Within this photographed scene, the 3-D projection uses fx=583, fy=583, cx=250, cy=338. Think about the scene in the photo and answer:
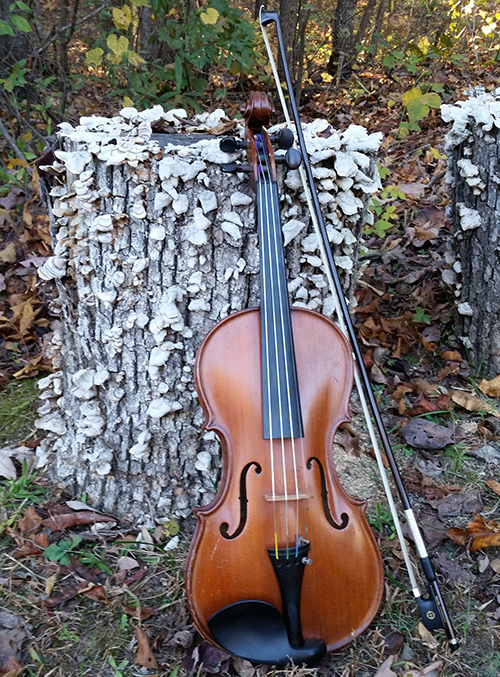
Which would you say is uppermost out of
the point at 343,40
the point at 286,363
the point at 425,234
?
the point at 343,40

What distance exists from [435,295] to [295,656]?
201cm

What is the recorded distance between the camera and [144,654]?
1.53 metres

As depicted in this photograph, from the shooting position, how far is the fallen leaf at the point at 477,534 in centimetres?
179

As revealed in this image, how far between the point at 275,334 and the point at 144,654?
35.8 inches

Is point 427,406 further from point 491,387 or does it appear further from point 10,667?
point 10,667

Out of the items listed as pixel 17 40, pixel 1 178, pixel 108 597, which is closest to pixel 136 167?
pixel 108 597

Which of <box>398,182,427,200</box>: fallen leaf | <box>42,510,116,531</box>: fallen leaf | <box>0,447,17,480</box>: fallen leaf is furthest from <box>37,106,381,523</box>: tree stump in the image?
<box>398,182,427,200</box>: fallen leaf

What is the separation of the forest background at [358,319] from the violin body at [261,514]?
19 centimetres

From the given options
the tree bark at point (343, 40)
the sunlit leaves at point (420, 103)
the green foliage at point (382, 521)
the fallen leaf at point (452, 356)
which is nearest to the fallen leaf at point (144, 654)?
the green foliage at point (382, 521)

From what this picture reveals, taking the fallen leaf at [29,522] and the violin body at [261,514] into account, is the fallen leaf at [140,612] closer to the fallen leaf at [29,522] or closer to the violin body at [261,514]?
the violin body at [261,514]

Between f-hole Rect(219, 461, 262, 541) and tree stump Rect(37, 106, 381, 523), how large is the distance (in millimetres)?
477

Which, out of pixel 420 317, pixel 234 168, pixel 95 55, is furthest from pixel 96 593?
pixel 95 55

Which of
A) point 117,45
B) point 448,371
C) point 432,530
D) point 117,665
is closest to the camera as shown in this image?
point 117,665

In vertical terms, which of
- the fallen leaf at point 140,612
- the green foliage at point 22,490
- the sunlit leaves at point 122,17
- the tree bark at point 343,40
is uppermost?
the tree bark at point 343,40
